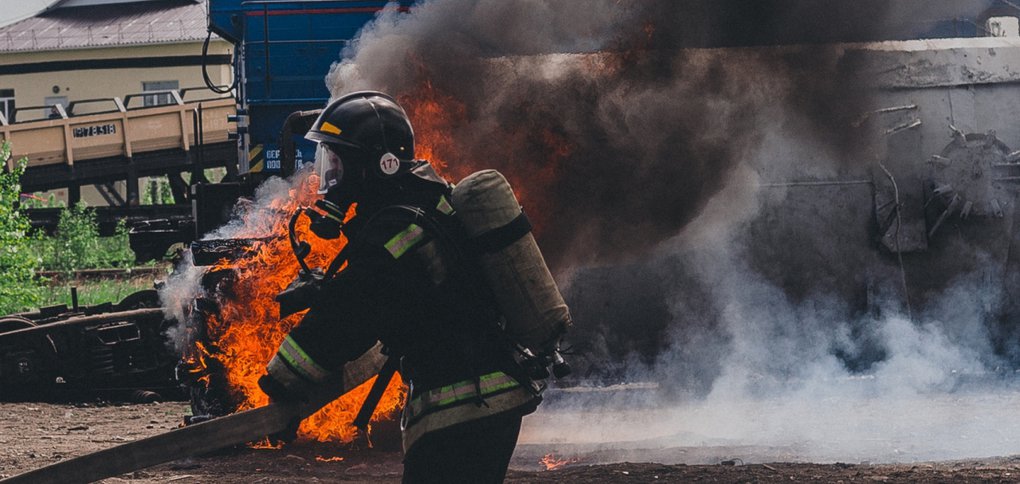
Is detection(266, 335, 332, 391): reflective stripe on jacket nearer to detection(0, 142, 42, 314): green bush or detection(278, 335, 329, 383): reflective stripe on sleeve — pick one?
detection(278, 335, 329, 383): reflective stripe on sleeve

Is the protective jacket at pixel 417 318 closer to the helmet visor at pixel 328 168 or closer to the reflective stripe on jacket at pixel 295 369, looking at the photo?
the reflective stripe on jacket at pixel 295 369

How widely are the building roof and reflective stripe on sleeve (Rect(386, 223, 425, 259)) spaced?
34.4 metres

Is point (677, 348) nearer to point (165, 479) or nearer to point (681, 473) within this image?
point (681, 473)

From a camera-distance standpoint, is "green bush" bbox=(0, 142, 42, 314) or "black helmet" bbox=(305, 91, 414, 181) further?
"green bush" bbox=(0, 142, 42, 314)

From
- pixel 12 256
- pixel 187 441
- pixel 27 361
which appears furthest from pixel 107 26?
pixel 187 441

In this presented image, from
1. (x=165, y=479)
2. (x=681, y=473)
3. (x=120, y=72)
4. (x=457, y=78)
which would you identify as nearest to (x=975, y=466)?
(x=681, y=473)

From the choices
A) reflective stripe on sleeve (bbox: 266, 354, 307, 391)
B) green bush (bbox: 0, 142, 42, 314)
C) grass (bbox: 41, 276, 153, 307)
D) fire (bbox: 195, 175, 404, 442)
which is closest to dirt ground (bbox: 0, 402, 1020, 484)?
fire (bbox: 195, 175, 404, 442)

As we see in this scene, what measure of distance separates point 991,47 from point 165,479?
851cm

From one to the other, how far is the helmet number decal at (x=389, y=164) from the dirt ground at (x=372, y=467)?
319 cm

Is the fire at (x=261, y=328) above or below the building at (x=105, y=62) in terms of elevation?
below

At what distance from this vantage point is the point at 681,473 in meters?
6.86

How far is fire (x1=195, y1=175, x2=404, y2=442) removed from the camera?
25.5 feet

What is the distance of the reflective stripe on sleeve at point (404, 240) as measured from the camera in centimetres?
382

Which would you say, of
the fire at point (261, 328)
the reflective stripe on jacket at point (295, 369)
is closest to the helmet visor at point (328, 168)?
the reflective stripe on jacket at point (295, 369)
